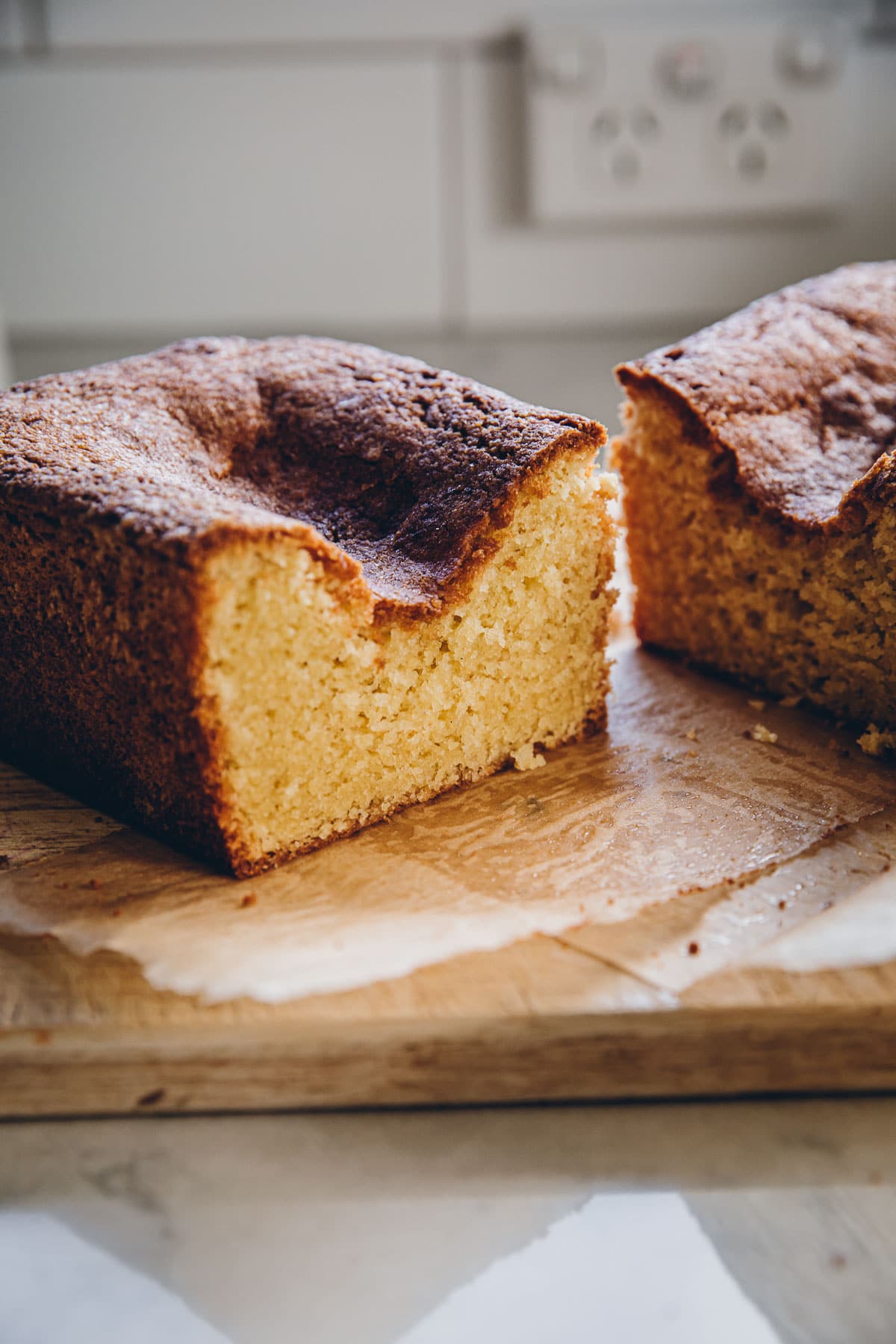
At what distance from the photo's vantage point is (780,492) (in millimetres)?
2045

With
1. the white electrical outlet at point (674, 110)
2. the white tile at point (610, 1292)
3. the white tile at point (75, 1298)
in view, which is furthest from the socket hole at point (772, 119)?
the white tile at point (75, 1298)

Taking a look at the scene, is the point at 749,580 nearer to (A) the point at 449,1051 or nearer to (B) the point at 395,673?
(B) the point at 395,673

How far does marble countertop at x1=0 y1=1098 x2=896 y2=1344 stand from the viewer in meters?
1.06

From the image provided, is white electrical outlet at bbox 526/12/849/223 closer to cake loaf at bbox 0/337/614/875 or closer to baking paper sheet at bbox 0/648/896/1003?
cake loaf at bbox 0/337/614/875

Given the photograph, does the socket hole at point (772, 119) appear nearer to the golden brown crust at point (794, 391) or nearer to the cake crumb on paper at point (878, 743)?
the golden brown crust at point (794, 391)

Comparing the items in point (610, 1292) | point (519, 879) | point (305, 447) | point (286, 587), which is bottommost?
point (610, 1292)

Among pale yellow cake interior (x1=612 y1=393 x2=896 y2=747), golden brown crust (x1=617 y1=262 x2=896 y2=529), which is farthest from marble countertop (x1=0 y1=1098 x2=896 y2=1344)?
golden brown crust (x1=617 y1=262 x2=896 y2=529)

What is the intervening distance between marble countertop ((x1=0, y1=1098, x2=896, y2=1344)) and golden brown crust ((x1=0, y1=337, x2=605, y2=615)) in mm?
703

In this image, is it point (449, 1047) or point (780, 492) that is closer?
point (449, 1047)

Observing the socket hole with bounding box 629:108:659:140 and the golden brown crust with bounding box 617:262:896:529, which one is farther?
the socket hole with bounding box 629:108:659:140

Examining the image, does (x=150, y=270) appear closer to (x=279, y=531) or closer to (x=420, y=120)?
(x=420, y=120)

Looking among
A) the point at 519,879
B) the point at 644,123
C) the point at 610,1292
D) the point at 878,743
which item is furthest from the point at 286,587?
the point at 644,123

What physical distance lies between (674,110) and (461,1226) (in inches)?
96.9

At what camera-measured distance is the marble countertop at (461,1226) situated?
1.06 meters
